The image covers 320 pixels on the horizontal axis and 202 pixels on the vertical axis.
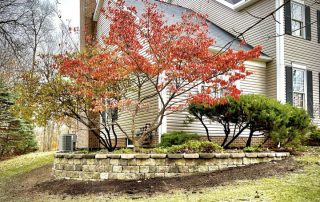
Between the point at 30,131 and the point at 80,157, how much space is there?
37.0 ft

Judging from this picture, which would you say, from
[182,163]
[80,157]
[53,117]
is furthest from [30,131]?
[182,163]

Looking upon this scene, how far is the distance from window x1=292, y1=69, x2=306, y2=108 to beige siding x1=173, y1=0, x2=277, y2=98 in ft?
3.12

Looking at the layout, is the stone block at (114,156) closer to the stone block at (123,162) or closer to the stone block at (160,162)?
the stone block at (123,162)

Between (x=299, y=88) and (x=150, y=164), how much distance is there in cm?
772

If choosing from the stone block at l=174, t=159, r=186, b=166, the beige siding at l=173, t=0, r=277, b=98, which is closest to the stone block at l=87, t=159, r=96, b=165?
the stone block at l=174, t=159, r=186, b=166

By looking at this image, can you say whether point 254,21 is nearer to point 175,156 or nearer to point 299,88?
point 299,88

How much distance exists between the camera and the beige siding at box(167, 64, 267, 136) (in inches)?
420

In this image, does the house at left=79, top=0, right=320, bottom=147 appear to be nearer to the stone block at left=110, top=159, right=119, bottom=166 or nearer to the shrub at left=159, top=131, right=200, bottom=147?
the shrub at left=159, top=131, right=200, bottom=147

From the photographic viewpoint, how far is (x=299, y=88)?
12758mm

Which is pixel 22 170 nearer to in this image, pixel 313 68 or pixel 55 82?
pixel 55 82

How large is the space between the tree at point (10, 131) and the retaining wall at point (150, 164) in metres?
10.2

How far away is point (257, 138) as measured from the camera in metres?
12.3

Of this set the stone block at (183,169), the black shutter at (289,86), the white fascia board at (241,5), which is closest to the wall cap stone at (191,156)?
the stone block at (183,169)

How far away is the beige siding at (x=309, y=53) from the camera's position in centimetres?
1248
